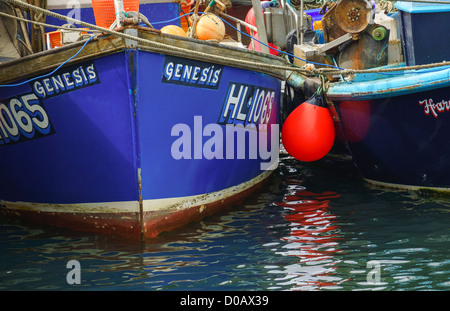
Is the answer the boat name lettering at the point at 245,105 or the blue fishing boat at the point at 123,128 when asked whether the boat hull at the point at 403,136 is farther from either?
the blue fishing boat at the point at 123,128

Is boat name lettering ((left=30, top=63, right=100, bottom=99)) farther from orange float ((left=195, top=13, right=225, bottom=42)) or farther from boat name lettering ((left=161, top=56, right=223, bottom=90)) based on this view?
orange float ((left=195, top=13, right=225, bottom=42))

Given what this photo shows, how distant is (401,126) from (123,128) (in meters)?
3.37

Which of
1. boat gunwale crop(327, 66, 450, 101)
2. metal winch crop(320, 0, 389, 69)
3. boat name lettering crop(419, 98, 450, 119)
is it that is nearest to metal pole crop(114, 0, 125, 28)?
boat gunwale crop(327, 66, 450, 101)

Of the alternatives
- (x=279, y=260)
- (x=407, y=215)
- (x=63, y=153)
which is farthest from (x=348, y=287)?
(x=63, y=153)

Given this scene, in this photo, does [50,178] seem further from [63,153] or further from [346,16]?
[346,16]

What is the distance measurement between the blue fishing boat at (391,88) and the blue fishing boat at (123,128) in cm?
158

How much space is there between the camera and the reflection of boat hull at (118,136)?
538 cm

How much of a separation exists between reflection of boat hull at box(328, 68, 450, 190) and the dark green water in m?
0.36

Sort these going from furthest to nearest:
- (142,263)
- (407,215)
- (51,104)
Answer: (407,215), (51,104), (142,263)

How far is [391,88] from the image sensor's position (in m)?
6.72

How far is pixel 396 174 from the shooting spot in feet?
24.2

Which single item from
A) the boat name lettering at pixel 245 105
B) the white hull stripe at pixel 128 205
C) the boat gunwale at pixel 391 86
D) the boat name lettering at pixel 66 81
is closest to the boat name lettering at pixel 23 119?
the boat name lettering at pixel 66 81

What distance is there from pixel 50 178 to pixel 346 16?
4.46 metres

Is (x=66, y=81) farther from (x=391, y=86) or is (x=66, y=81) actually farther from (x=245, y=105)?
(x=391, y=86)
